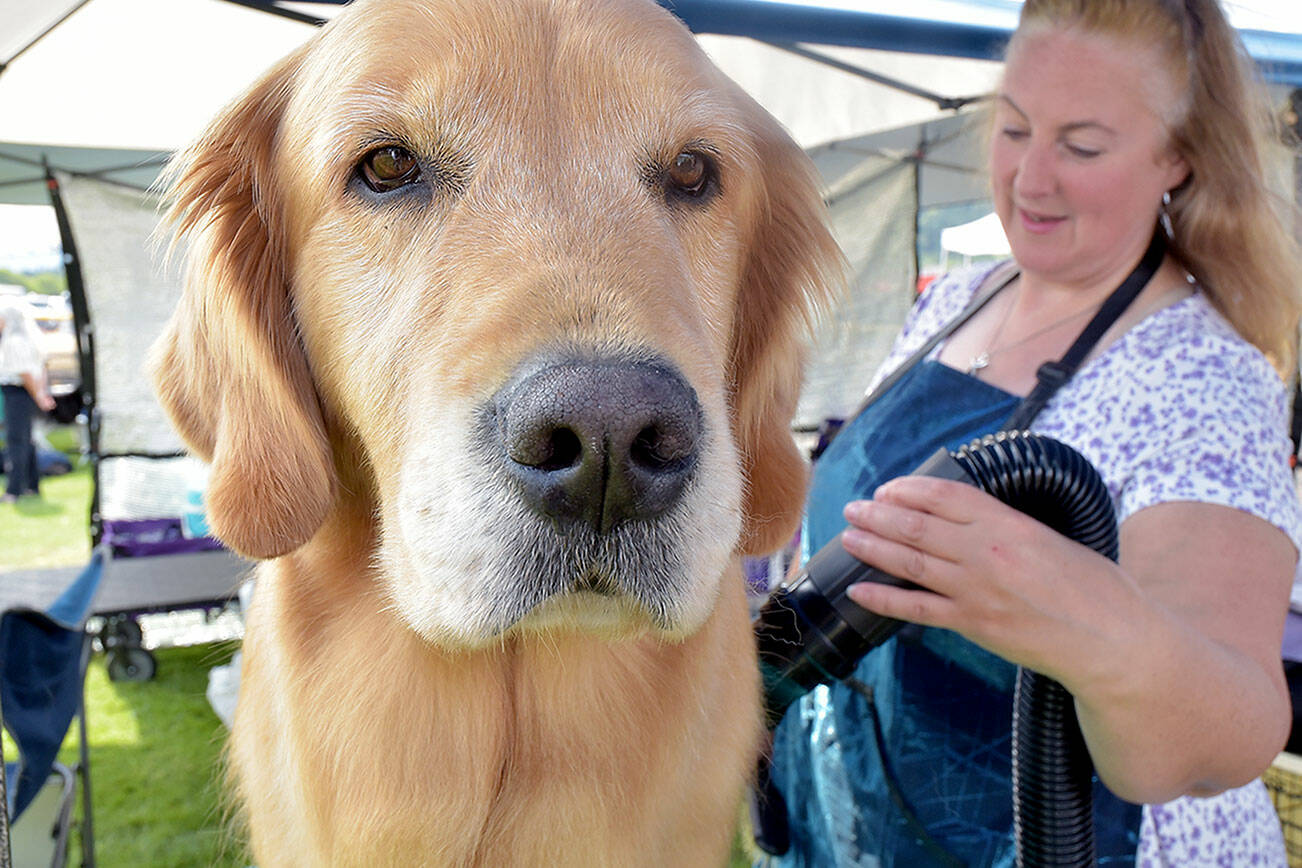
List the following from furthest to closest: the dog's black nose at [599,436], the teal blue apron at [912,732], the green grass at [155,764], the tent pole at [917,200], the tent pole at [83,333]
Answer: the tent pole at [917,200] < the tent pole at [83,333] < the green grass at [155,764] < the teal blue apron at [912,732] < the dog's black nose at [599,436]

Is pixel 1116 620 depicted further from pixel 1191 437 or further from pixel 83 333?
pixel 83 333

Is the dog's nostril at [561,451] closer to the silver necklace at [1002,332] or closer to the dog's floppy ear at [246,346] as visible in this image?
the dog's floppy ear at [246,346]

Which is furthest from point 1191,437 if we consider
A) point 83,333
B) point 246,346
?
point 83,333

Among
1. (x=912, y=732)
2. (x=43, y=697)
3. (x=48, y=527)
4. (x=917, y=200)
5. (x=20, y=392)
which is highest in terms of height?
(x=912, y=732)

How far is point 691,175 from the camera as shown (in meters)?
1.43

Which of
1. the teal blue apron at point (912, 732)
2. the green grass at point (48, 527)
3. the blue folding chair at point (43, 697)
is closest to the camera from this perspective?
the teal blue apron at point (912, 732)

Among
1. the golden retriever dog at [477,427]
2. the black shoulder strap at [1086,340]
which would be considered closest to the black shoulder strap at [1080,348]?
the black shoulder strap at [1086,340]

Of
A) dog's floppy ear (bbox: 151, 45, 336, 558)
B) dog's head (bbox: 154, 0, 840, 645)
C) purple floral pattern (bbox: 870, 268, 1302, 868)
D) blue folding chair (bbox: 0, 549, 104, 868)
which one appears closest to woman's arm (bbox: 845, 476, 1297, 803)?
purple floral pattern (bbox: 870, 268, 1302, 868)

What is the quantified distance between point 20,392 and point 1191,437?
513 inches

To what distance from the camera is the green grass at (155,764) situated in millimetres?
4273

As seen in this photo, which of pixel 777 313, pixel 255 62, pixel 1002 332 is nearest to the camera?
pixel 777 313

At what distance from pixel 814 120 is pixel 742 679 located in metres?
5.67

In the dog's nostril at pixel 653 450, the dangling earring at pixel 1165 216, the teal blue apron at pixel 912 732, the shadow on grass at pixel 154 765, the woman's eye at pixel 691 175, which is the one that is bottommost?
the shadow on grass at pixel 154 765

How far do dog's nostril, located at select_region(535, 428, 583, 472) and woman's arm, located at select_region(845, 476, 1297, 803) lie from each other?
554 mm
